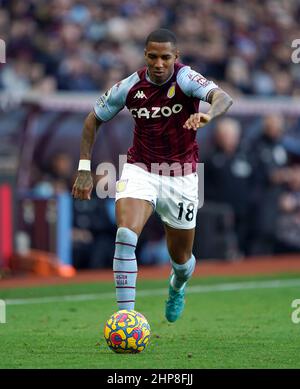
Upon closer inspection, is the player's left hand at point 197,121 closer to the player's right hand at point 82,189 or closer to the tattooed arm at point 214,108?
the tattooed arm at point 214,108

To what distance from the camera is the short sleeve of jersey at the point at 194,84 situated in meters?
8.58

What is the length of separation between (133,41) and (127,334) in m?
11.4

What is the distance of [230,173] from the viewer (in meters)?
17.4

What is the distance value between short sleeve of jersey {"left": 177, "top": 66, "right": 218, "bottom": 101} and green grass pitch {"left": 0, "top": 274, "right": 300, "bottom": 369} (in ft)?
6.58

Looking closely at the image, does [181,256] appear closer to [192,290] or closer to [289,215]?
[192,290]

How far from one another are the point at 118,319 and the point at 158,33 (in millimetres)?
2288

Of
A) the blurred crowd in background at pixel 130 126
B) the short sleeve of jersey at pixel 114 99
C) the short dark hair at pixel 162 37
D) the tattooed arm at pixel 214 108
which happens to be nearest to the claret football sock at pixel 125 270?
the tattooed arm at pixel 214 108

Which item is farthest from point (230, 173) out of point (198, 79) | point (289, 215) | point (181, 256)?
point (198, 79)

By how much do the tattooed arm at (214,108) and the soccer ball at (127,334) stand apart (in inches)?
59.4

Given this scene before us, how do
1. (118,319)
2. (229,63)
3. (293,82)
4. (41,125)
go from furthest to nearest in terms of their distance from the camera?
(293,82)
(229,63)
(41,125)
(118,319)

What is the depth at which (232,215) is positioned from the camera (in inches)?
695

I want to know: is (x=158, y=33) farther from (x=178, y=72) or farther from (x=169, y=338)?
(x=169, y=338)

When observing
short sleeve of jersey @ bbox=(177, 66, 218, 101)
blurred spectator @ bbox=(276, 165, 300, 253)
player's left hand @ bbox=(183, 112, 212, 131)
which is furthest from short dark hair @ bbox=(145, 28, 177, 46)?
blurred spectator @ bbox=(276, 165, 300, 253)

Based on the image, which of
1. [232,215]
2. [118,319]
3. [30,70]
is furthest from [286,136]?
[118,319]
